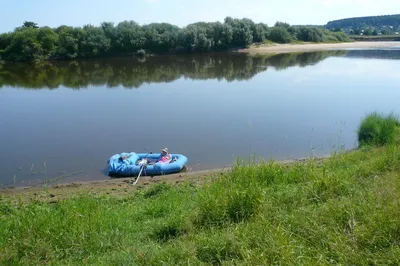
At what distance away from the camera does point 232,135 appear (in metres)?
13.5

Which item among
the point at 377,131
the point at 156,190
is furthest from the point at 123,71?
the point at 156,190

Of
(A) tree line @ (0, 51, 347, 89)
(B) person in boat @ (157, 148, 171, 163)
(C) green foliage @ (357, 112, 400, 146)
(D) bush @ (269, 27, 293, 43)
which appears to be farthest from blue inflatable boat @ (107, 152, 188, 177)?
(D) bush @ (269, 27, 293, 43)

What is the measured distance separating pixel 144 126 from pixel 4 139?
5.12 metres

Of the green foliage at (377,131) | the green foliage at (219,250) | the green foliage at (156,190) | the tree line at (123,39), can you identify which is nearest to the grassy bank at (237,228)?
the green foliage at (219,250)

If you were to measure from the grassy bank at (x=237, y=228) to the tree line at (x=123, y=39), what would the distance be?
41.6 metres

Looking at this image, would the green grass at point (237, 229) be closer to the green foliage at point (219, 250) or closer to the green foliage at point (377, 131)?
the green foliage at point (219, 250)

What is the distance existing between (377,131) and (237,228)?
8036 millimetres

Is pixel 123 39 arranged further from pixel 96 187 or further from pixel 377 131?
pixel 377 131

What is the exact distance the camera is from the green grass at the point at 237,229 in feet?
12.1

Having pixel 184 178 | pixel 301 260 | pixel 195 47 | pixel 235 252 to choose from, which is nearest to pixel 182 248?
pixel 235 252

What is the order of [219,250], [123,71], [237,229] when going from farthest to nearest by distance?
[123,71] → [237,229] → [219,250]

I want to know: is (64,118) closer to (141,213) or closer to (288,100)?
(288,100)

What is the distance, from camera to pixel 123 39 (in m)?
47.2

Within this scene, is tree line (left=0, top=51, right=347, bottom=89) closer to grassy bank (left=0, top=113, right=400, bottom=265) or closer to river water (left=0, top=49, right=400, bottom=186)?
river water (left=0, top=49, right=400, bottom=186)
